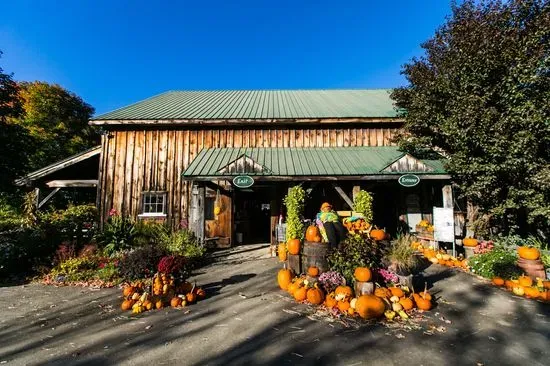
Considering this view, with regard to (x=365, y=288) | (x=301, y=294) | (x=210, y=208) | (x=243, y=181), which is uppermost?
(x=243, y=181)

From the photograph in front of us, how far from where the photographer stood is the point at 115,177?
12086 millimetres

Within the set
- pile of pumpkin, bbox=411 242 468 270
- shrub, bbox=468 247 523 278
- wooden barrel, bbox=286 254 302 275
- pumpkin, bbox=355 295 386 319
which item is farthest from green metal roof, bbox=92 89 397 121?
pumpkin, bbox=355 295 386 319

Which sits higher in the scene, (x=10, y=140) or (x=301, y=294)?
(x=10, y=140)

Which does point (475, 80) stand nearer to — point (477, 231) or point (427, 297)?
point (477, 231)

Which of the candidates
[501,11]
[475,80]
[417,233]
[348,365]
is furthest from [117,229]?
[501,11]

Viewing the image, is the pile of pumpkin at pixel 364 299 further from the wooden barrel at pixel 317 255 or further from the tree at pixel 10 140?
the tree at pixel 10 140

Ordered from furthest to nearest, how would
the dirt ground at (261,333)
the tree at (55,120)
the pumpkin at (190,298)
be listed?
the tree at (55,120)
the pumpkin at (190,298)
the dirt ground at (261,333)

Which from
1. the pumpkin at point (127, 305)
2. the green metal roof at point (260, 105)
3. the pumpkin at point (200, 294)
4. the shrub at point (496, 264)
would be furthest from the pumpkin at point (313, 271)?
the green metal roof at point (260, 105)

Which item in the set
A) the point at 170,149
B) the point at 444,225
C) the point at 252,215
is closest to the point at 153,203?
the point at 170,149

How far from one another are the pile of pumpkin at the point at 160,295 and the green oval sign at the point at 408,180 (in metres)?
7.40

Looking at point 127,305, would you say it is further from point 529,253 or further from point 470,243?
point 470,243

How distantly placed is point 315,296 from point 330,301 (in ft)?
1.01

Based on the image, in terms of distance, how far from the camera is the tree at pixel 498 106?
8.27m

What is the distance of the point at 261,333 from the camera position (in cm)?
423
